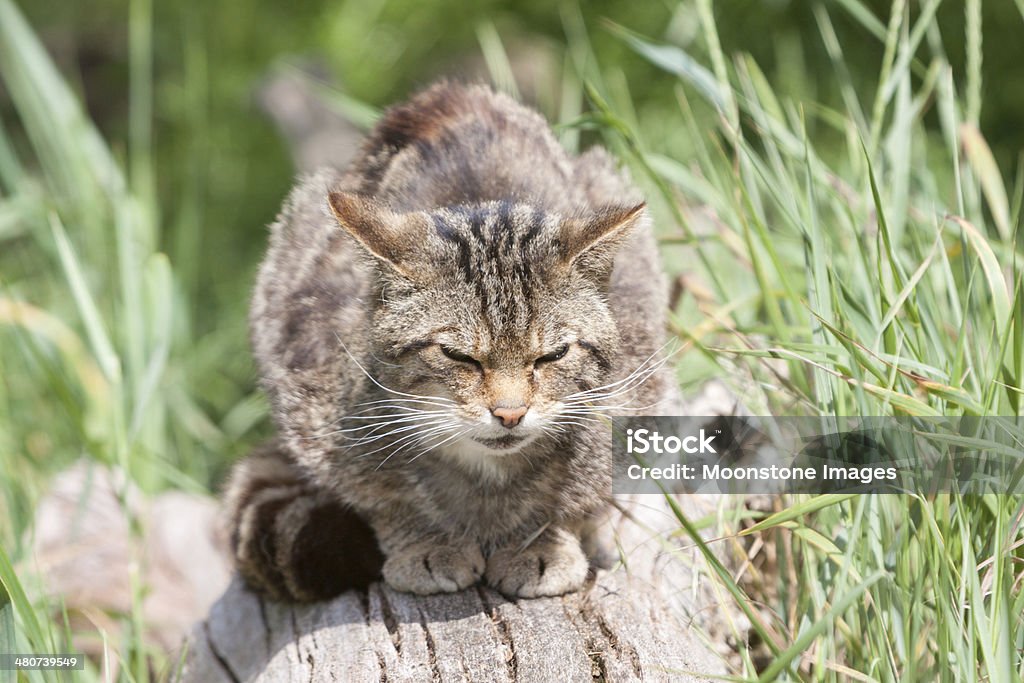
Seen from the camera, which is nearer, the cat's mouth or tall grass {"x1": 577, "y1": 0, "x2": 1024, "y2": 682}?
tall grass {"x1": 577, "y1": 0, "x2": 1024, "y2": 682}

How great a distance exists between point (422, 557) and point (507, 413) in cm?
43

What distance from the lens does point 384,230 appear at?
187cm

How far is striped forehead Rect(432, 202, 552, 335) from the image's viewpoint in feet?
6.10

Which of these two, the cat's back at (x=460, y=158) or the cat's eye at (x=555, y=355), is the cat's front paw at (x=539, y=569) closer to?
the cat's eye at (x=555, y=355)

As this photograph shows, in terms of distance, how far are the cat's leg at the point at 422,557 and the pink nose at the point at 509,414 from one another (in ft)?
1.24

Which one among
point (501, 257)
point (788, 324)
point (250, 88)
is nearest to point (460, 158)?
point (501, 257)

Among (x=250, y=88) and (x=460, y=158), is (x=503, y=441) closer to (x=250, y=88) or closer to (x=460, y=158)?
(x=460, y=158)

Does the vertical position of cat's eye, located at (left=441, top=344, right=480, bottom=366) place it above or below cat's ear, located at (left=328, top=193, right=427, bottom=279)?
below

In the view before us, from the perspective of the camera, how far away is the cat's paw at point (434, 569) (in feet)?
6.49

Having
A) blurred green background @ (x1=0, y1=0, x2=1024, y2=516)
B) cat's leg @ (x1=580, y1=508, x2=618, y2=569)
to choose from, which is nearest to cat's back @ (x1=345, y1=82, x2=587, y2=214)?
cat's leg @ (x1=580, y1=508, x2=618, y2=569)

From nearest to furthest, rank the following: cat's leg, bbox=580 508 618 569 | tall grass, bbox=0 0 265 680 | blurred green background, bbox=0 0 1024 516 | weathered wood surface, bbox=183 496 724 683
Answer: weathered wood surface, bbox=183 496 724 683 → cat's leg, bbox=580 508 618 569 → tall grass, bbox=0 0 265 680 → blurred green background, bbox=0 0 1024 516

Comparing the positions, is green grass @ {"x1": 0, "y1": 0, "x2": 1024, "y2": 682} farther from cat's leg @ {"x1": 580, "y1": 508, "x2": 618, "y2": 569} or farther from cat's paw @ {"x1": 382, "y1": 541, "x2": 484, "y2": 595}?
cat's paw @ {"x1": 382, "y1": 541, "x2": 484, "y2": 595}

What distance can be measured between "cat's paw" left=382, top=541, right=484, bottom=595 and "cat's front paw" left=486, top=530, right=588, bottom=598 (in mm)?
44

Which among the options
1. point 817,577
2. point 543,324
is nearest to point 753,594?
point 817,577
